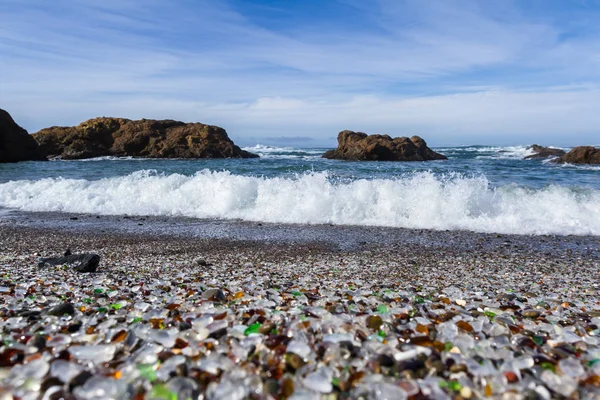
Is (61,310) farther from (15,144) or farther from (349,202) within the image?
(15,144)

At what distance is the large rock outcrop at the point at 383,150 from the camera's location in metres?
28.2

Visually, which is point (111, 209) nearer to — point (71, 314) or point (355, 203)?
point (355, 203)

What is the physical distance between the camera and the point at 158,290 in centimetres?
336

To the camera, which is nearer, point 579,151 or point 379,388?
point 379,388

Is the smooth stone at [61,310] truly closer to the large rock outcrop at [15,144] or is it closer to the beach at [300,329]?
the beach at [300,329]

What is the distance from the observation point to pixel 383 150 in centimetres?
2830

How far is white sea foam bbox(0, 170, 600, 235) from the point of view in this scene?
8516 millimetres

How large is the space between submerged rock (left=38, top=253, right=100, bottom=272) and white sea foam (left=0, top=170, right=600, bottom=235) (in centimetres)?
503

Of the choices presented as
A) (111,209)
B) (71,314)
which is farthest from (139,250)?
(111,209)

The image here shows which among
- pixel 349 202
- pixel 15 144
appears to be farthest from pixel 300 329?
pixel 15 144

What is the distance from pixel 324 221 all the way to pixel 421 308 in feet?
20.4

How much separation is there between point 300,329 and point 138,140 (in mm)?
37967

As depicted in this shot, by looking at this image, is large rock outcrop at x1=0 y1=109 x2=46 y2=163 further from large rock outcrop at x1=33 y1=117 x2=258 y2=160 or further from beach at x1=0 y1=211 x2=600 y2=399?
beach at x1=0 y1=211 x2=600 y2=399

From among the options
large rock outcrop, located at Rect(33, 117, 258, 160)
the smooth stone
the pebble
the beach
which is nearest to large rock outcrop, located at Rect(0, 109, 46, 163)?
large rock outcrop, located at Rect(33, 117, 258, 160)
